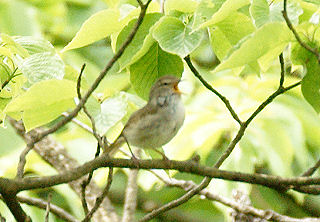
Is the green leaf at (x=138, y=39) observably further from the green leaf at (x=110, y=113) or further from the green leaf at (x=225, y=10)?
the green leaf at (x=225, y=10)

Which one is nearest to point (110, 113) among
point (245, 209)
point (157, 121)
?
point (157, 121)

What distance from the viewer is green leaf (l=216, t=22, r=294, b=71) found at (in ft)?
3.33

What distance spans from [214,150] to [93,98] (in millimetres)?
1980

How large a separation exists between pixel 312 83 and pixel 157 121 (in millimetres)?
583

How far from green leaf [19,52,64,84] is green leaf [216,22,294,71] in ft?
1.19

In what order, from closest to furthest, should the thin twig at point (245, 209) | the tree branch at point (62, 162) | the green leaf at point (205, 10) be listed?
the green leaf at point (205, 10) < the thin twig at point (245, 209) < the tree branch at point (62, 162)

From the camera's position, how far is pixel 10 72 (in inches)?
50.7

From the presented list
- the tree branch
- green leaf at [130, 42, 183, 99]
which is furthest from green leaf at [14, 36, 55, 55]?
the tree branch

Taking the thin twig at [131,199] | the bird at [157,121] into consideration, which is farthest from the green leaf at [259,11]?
the thin twig at [131,199]

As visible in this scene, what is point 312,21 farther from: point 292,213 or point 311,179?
point 292,213

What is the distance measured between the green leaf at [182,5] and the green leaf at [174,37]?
29 mm

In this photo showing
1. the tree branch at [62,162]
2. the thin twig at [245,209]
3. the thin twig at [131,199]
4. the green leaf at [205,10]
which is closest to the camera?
the green leaf at [205,10]

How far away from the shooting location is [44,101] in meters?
1.18

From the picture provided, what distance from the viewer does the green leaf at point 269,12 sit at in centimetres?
111
